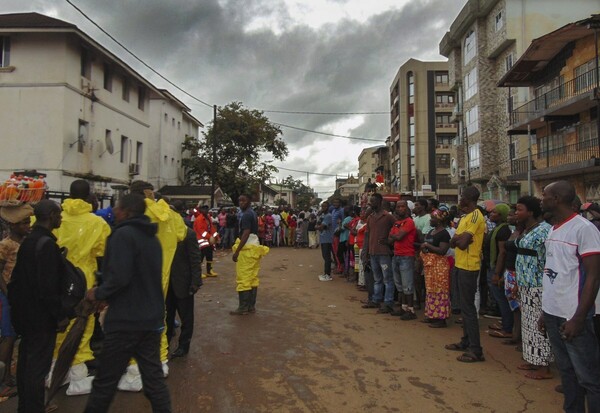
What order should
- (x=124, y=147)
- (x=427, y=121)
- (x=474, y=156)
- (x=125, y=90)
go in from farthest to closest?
(x=427, y=121) → (x=474, y=156) → (x=124, y=147) → (x=125, y=90)

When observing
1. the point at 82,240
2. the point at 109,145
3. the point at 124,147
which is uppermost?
the point at 124,147

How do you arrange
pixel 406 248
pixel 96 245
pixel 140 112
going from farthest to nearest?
1. pixel 140 112
2. pixel 406 248
3. pixel 96 245

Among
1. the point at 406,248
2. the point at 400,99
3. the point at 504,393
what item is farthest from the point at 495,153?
the point at 504,393

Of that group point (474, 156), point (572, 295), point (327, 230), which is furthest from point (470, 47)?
point (572, 295)

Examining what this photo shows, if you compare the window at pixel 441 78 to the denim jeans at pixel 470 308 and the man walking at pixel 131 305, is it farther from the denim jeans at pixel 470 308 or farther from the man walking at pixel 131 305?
the man walking at pixel 131 305

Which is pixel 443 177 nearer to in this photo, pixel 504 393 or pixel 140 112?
pixel 140 112

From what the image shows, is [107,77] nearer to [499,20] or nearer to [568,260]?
[568,260]

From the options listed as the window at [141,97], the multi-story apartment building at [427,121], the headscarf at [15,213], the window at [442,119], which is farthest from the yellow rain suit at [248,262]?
the window at [442,119]

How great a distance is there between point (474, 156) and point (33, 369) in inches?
1394

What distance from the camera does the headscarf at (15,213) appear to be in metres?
3.96

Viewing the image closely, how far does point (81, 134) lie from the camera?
20672 millimetres

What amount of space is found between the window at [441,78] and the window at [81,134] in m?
43.7

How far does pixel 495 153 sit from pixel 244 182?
2004cm

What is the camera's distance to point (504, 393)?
413 cm
